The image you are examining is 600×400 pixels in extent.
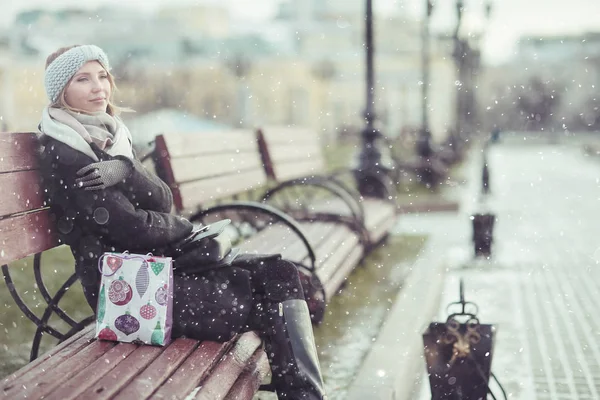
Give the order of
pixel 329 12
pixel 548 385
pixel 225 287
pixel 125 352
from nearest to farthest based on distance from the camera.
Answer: pixel 125 352
pixel 225 287
pixel 548 385
pixel 329 12

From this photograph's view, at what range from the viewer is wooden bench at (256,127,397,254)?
511 centimetres

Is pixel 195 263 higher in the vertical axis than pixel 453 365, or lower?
higher

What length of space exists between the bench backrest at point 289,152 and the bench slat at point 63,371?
352 centimetres

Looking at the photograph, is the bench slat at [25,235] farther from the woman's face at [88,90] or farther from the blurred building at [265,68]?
the blurred building at [265,68]

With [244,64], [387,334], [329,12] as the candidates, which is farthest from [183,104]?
[387,334]

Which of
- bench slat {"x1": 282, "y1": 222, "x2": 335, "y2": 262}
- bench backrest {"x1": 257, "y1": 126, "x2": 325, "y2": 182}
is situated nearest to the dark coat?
bench slat {"x1": 282, "y1": 222, "x2": 335, "y2": 262}

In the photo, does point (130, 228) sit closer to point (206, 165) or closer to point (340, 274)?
point (340, 274)

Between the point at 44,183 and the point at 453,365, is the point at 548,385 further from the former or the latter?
the point at 44,183

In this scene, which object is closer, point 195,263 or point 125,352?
point 125,352

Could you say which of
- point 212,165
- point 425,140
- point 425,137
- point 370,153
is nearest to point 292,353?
point 212,165

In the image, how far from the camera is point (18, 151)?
243 cm

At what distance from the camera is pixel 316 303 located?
3535mm

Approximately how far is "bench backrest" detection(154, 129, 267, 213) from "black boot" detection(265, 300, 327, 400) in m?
1.47

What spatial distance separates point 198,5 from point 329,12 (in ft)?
54.2
